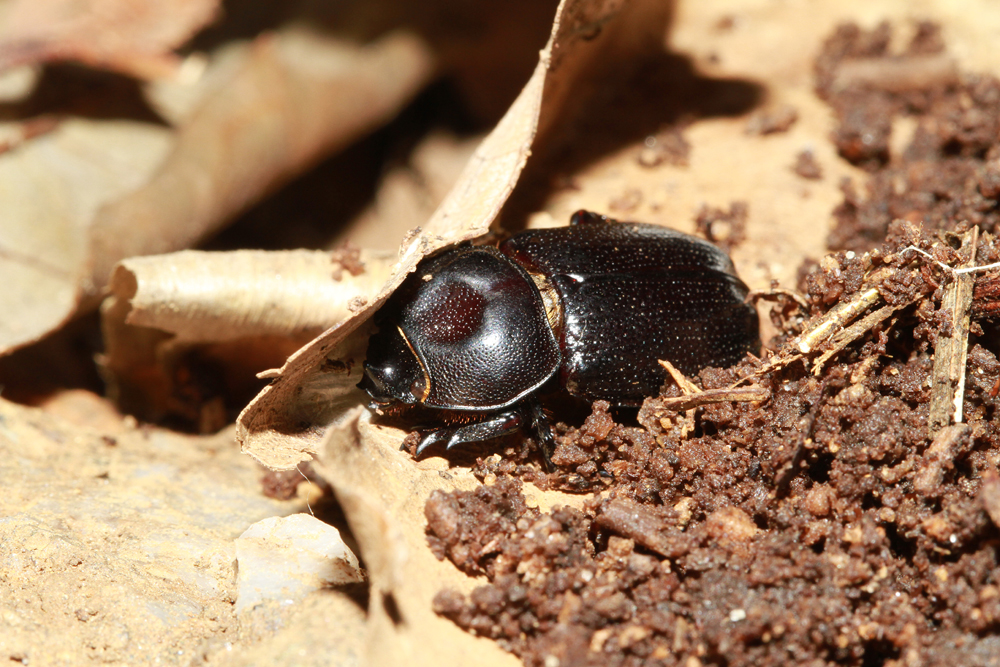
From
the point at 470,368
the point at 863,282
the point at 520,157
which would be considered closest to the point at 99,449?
the point at 470,368

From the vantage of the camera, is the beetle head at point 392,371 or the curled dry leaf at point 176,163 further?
the curled dry leaf at point 176,163

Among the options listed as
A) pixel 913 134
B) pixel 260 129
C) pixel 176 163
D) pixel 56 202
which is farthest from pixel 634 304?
pixel 56 202

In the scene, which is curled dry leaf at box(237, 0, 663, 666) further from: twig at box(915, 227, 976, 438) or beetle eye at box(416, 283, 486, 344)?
twig at box(915, 227, 976, 438)

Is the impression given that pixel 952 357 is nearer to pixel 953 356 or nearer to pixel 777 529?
pixel 953 356

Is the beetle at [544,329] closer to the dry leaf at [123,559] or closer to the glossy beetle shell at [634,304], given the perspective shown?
the glossy beetle shell at [634,304]

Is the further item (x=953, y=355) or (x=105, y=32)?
(x=105, y=32)

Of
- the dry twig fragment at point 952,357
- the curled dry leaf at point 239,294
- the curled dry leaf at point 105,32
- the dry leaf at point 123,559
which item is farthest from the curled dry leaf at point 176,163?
the dry twig fragment at point 952,357

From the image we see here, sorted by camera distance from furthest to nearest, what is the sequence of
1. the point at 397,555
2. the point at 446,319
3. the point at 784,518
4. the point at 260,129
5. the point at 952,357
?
the point at 260,129, the point at 446,319, the point at 952,357, the point at 784,518, the point at 397,555
